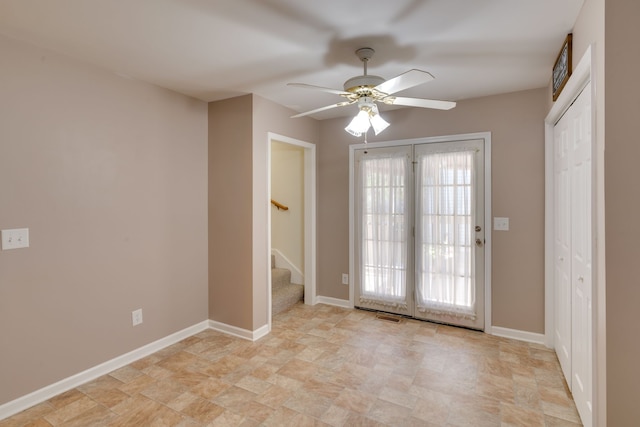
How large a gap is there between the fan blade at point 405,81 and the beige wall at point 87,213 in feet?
6.94

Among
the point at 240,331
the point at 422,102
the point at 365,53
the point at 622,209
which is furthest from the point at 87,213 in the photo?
the point at 622,209

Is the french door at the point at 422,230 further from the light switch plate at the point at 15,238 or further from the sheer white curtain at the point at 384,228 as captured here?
the light switch plate at the point at 15,238

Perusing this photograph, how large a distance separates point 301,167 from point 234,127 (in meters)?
1.35

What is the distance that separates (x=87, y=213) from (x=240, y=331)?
5.75ft

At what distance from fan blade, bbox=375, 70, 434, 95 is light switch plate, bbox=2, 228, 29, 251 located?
8.30 ft

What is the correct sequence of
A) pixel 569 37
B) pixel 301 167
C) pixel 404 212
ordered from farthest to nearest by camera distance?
pixel 301 167
pixel 404 212
pixel 569 37

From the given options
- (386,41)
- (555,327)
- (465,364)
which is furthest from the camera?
(555,327)

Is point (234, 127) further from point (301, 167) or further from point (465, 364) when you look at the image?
point (465, 364)

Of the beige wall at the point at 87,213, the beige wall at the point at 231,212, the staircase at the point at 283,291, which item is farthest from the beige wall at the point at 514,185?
the beige wall at the point at 87,213

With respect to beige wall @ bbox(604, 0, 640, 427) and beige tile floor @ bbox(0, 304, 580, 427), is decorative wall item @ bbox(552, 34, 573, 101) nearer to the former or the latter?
beige wall @ bbox(604, 0, 640, 427)

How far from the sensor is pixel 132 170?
2783 mm

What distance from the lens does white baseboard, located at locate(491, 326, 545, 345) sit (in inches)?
122

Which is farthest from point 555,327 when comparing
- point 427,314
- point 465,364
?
point 427,314

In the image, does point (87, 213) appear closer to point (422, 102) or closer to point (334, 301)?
point (422, 102)
